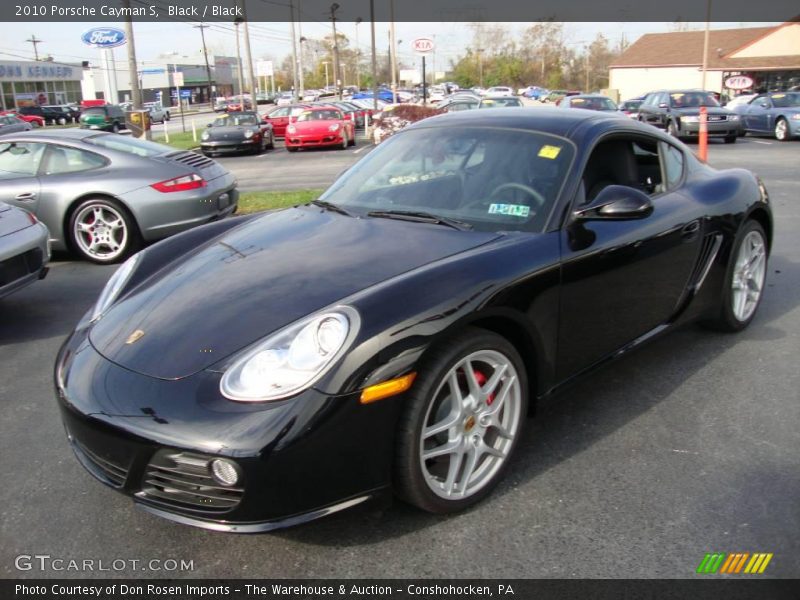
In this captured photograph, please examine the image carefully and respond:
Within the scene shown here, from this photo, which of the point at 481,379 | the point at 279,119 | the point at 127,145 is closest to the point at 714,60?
the point at 279,119

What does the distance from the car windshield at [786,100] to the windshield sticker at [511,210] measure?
71.2 feet

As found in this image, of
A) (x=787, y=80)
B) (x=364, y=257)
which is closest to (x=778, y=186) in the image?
(x=364, y=257)

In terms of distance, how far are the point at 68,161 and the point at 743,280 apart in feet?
21.0

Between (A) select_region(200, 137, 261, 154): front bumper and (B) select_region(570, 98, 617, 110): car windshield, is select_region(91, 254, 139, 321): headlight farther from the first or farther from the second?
(B) select_region(570, 98, 617, 110): car windshield

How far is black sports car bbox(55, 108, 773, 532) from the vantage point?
7.38ft

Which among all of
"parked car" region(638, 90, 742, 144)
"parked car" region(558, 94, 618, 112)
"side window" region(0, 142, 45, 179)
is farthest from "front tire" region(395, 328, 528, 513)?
"parked car" region(558, 94, 618, 112)

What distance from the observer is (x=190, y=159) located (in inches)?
310

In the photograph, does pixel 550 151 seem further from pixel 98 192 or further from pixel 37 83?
Answer: pixel 37 83

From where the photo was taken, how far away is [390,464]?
94.1 inches

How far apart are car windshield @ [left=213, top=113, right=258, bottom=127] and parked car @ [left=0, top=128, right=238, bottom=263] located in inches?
635

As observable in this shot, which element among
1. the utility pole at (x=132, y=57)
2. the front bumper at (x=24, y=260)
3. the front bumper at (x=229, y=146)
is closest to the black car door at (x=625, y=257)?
the front bumper at (x=24, y=260)

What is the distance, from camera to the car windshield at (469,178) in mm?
3211

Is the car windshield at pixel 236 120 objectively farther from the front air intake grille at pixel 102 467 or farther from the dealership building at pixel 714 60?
the dealership building at pixel 714 60
